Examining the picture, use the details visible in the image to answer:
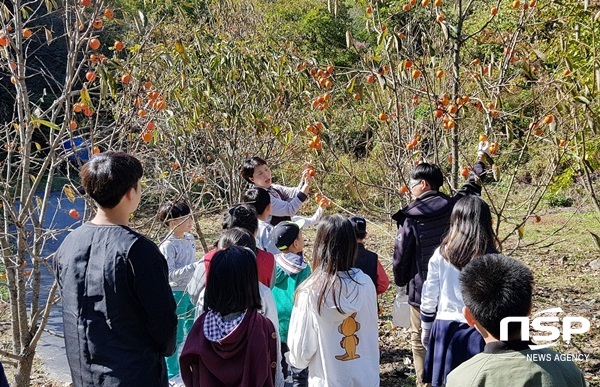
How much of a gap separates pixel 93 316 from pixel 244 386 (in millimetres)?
679

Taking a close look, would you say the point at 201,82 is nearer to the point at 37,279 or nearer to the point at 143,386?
the point at 37,279

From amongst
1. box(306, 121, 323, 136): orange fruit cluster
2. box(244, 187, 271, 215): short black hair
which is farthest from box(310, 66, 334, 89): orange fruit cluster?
box(244, 187, 271, 215): short black hair

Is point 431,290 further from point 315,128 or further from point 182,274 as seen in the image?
point 315,128

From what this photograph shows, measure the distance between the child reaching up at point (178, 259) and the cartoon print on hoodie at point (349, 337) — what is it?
127cm

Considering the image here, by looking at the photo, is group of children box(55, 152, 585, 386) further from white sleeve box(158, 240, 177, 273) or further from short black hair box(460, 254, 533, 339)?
white sleeve box(158, 240, 177, 273)

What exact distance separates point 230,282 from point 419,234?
1.60 meters

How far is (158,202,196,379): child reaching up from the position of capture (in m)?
3.96

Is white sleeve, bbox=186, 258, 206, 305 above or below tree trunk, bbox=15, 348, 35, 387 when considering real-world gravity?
above

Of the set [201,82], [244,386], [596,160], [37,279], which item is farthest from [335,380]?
[596,160]

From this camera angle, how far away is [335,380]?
2947mm

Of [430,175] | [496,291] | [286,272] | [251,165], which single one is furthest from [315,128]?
[496,291]

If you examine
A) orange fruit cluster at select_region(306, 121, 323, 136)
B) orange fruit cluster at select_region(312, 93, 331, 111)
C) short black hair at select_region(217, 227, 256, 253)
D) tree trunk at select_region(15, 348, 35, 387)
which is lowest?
tree trunk at select_region(15, 348, 35, 387)

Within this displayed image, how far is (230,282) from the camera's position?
8.39 feet

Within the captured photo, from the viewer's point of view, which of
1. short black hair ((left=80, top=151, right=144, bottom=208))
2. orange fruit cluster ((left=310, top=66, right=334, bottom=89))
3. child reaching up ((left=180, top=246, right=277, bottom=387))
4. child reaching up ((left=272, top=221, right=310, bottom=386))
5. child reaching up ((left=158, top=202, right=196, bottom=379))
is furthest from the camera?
orange fruit cluster ((left=310, top=66, right=334, bottom=89))
